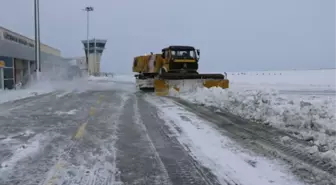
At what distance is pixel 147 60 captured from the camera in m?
24.5

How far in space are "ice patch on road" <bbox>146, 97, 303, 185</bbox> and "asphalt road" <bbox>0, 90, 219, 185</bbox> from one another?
234mm

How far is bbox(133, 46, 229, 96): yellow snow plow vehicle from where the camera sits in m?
18.7

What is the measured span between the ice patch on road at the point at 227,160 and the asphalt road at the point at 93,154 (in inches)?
9.2

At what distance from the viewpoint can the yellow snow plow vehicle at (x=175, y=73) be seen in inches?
735

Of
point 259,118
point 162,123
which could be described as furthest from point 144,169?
point 259,118

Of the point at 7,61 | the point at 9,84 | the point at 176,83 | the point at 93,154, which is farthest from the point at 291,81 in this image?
the point at 93,154

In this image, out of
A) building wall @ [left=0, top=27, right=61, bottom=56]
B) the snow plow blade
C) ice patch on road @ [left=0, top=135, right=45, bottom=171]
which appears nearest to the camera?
ice patch on road @ [left=0, top=135, right=45, bottom=171]

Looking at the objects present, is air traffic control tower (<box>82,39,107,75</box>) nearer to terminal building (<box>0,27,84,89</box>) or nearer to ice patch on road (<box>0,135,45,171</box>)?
terminal building (<box>0,27,84,89</box>)

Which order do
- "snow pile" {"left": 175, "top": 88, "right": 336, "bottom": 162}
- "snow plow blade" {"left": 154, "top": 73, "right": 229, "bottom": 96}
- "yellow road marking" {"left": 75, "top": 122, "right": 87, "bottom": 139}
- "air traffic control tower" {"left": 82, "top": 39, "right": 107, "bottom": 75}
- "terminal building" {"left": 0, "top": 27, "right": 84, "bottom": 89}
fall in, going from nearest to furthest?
"snow pile" {"left": 175, "top": 88, "right": 336, "bottom": 162} < "yellow road marking" {"left": 75, "top": 122, "right": 87, "bottom": 139} < "snow plow blade" {"left": 154, "top": 73, "right": 229, "bottom": 96} < "terminal building" {"left": 0, "top": 27, "right": 84, "bottom": 89} < "air traffic control tower" {"left": 82, "top": 39, "right": 107, "bottom": 75}

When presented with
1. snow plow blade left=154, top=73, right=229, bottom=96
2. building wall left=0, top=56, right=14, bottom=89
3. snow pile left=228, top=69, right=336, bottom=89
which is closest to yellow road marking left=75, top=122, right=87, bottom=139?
snow plow blade left=154, top=73, right=229, bottom=96

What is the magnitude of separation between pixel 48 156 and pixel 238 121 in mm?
5478

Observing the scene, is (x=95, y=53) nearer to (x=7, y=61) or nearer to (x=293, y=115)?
(x=7, y=61)

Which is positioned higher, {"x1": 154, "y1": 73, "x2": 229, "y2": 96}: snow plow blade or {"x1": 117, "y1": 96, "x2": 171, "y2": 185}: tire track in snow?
{"x1": 154, "y1": 73, "x2": 229, "y2": 96}: snow plow blade

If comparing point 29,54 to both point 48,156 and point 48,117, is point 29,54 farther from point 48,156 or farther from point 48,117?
point 48,156
